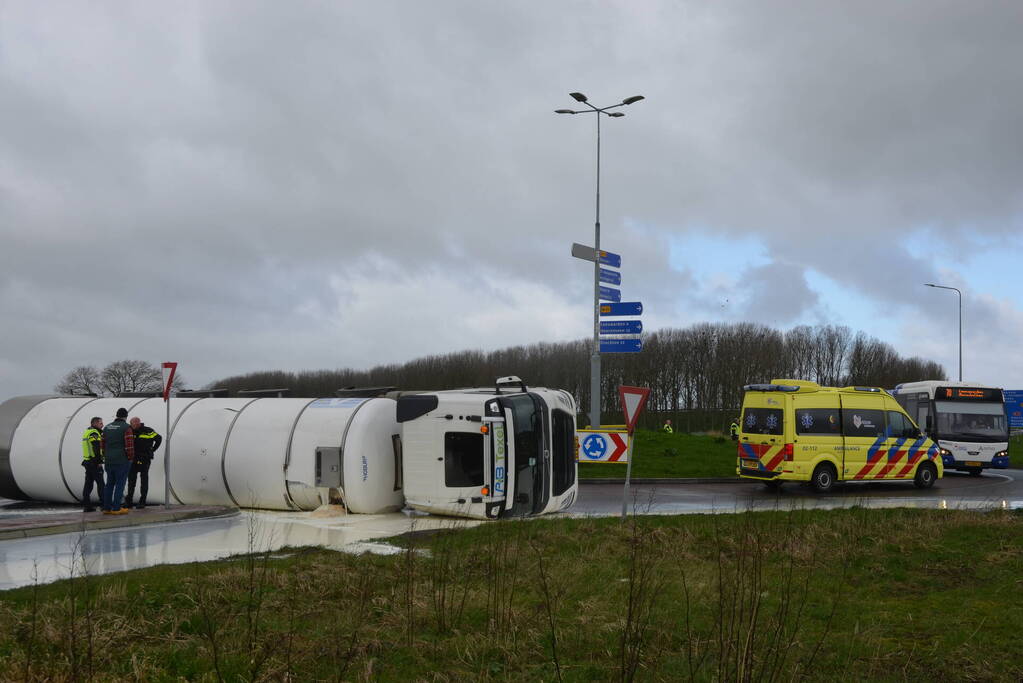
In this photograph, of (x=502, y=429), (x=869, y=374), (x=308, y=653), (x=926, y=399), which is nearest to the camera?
(x=308, y=653)

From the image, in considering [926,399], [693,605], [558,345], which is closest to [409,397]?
[693,605]

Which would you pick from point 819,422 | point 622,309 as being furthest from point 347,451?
point 622,309

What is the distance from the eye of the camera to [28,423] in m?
18.9

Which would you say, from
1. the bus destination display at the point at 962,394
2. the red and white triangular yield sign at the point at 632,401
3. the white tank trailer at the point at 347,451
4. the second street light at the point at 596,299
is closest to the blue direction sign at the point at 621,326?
the second street light at the point at 596,299

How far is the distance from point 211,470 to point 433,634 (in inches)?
446

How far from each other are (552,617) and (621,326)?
17270 mm

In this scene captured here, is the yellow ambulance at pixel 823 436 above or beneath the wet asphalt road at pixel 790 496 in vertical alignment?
above

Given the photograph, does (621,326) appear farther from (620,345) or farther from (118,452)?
(118,452)

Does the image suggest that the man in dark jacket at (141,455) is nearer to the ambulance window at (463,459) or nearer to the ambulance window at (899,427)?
the ambulance window at (463,459)

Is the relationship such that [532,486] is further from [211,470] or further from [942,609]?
[942,609]

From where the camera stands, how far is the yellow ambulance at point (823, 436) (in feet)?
62.6

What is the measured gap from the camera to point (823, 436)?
1928cm

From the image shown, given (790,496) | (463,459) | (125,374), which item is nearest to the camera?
(463,459)

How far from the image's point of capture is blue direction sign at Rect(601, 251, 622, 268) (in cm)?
2449
